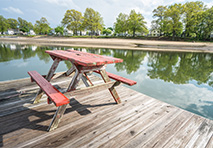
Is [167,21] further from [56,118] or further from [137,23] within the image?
[56,118]

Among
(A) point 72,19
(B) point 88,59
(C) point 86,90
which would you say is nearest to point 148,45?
(B) point 88,59

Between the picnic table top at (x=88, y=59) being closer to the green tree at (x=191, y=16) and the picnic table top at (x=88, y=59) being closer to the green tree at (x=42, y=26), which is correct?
the green tree at (x=191, y=16)

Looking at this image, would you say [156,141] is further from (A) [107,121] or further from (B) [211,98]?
(B) [211,98]

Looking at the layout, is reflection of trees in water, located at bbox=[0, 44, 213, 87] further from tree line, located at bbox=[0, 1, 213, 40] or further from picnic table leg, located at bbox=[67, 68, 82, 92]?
tree line, located at bbox=[0, 1, 213, 40]

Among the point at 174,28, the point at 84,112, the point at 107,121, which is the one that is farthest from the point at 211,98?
the point at 174,28

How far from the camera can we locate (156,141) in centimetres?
194

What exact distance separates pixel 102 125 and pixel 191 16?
152 feet

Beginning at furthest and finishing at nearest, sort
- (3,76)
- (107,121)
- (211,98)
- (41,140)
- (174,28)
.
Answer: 1. (174,28)
2. (3,76)
3. (211,98)
4. (107,121)
5. (41,140)

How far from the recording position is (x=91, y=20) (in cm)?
4444

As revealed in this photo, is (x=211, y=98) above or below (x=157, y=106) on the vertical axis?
below

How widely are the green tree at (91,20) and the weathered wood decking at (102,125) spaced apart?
146 feet

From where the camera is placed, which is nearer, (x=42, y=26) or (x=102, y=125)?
(x=102, y=125)

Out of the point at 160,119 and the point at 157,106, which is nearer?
the point at 160,119

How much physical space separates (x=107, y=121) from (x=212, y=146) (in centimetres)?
170
